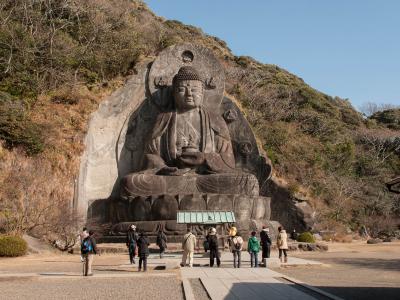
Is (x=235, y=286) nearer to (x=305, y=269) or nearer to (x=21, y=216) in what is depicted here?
(x=305, y=269)

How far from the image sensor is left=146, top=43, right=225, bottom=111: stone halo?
21625 mm

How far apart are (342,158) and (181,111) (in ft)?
68.2

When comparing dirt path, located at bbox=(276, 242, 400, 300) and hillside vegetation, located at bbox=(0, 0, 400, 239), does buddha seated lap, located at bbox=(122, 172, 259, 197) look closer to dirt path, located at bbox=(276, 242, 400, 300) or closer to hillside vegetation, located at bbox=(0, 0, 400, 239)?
hillside vegetation, located at bbox=(0, 0, 400, 239)

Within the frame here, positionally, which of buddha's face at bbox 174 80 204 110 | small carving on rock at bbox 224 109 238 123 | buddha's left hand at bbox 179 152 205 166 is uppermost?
buddha's face at bbox 174 80 204 110

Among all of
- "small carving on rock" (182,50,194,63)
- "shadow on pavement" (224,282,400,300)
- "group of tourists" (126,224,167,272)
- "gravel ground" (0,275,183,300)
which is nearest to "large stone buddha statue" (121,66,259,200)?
"small carving on rock" (182,50,194,63)

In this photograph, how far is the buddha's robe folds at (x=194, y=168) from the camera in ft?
58.7

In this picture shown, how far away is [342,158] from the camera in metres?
38.1

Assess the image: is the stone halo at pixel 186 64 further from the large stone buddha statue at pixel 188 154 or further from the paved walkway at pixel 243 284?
the paved walkway at pixel 243 284

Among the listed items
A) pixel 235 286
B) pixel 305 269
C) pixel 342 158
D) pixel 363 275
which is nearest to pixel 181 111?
pixel 305 269

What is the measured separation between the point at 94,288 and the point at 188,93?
42.4 ft

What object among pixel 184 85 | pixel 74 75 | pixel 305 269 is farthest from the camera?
pixel 74 75

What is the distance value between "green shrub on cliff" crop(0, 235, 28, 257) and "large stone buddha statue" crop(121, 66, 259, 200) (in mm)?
4346

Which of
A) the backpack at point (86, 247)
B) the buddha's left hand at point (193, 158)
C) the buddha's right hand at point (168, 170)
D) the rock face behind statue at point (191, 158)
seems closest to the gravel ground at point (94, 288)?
the backpack at point (86, 247)

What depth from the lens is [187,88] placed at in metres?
20.3
